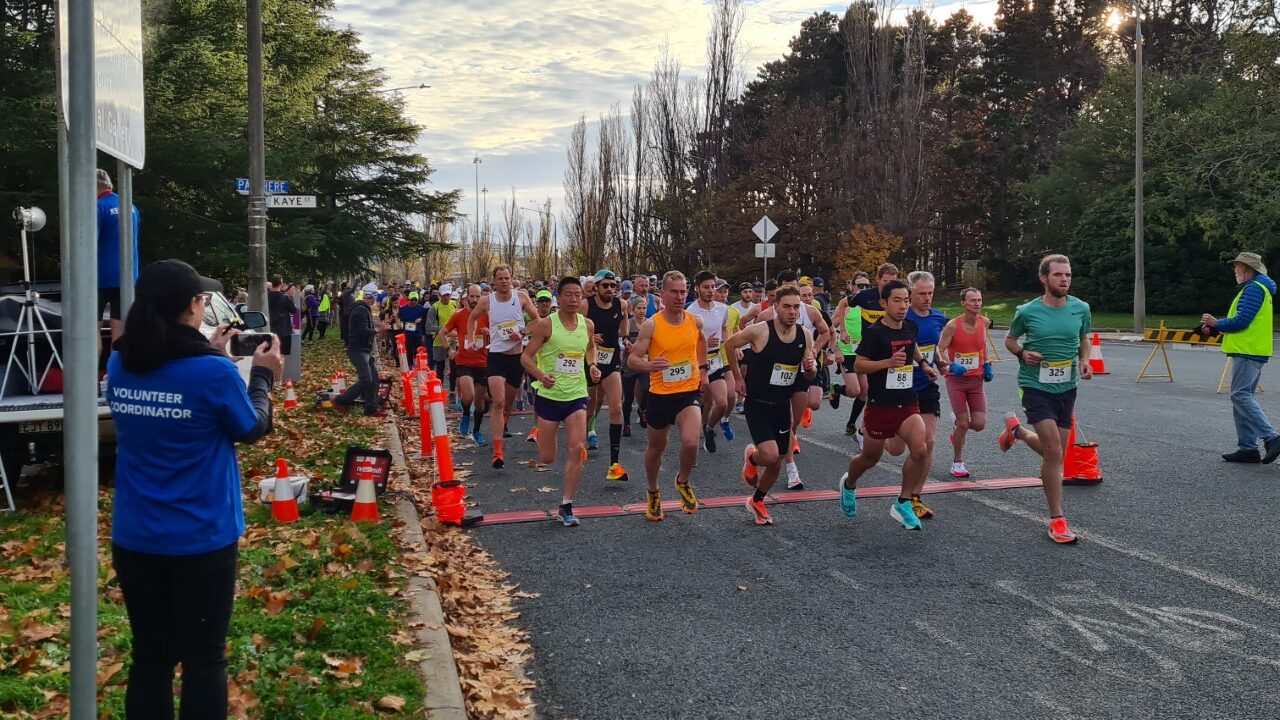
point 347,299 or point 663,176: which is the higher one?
point 663,176

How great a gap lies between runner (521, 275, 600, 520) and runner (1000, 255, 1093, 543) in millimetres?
3411

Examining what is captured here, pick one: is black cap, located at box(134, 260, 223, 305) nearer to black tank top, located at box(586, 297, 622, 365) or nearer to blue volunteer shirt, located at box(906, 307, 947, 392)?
blue volunteer shirt, located at box(906, 307, 947, 392)

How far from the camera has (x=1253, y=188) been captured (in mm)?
32594

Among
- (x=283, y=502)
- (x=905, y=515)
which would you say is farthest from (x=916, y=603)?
(x=283, y=502)

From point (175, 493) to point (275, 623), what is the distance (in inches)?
84.4

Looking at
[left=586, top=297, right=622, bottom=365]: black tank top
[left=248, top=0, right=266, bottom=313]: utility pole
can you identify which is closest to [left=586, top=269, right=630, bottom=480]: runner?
[left=586, top=297, right=622, bottom=365]: black tank top

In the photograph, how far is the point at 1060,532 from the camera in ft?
22.0

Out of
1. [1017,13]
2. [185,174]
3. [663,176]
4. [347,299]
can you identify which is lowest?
[347,299]

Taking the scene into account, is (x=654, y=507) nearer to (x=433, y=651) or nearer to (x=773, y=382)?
(x=773, y=382)

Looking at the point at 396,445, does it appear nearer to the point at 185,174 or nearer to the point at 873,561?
the point at 873,561

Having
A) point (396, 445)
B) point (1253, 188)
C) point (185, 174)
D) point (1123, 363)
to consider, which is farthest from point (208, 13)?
point (1253, 188)

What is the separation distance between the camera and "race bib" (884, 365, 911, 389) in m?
7.16

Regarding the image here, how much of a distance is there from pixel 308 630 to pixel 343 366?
1853 centimetres

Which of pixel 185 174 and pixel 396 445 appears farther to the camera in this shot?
pixel 185 174
